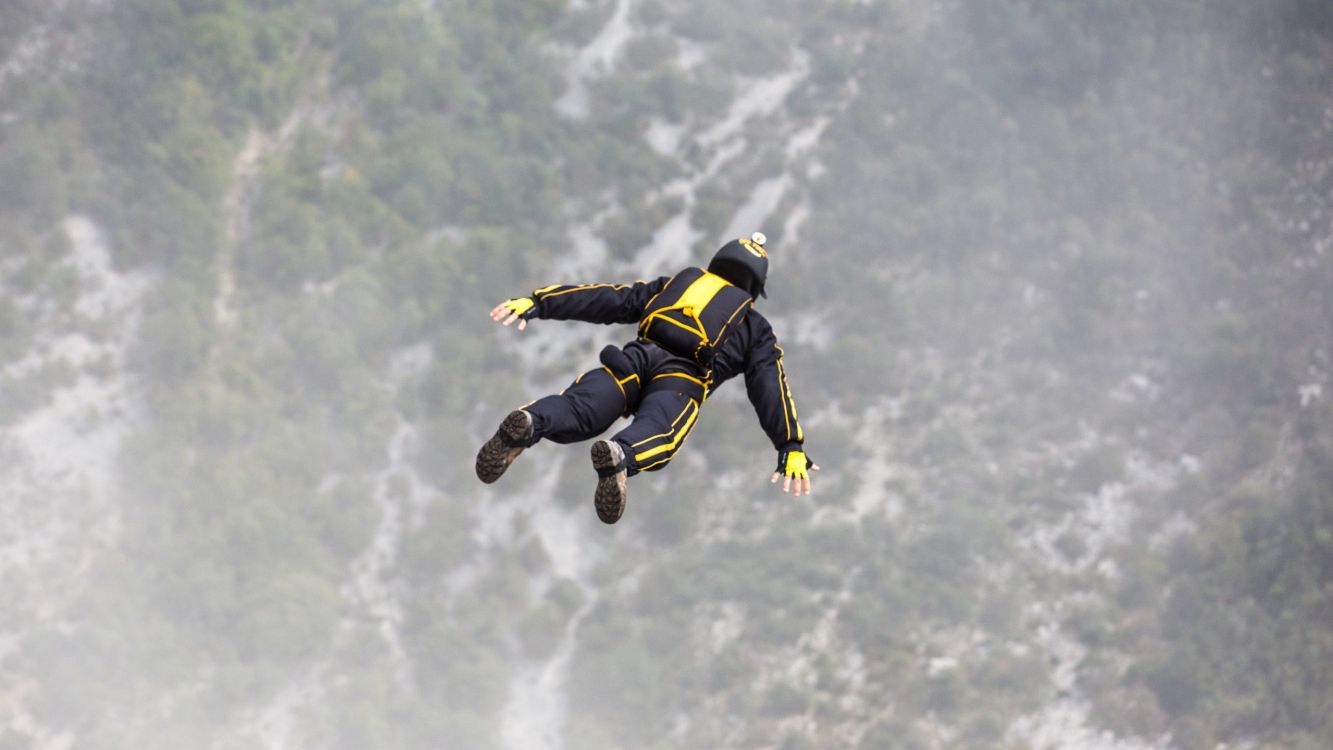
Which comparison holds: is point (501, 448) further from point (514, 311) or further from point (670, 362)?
point (670, 362)

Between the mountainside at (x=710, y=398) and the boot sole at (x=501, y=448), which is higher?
the mountainside at (x=710, y=398)

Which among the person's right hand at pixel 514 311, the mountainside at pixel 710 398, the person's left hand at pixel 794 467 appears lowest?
the person's left hand at pixel 794 467

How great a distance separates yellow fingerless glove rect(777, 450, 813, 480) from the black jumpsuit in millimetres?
126

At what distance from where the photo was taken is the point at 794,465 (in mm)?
17125

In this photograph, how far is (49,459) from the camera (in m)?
65.6

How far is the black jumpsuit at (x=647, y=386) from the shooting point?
55.2 ft

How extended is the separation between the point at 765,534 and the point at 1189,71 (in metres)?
32.7

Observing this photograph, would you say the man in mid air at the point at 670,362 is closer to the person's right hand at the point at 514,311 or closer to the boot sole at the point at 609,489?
the person's right hand at the point at 514,311

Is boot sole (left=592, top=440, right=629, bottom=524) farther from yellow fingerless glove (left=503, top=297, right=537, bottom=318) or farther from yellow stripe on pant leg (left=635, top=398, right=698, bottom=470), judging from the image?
yellow fingerless glove (left=503, top=297, right=537, bottom=318)

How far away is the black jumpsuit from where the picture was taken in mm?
16828

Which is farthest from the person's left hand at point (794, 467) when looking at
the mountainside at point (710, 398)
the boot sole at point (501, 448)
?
the mountainside at point (710, 398)

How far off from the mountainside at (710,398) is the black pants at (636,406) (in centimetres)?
4442

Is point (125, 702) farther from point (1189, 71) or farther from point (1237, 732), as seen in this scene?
point (1189, 71)

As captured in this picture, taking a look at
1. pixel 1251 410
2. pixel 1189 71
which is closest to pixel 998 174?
pixel 1189 71
